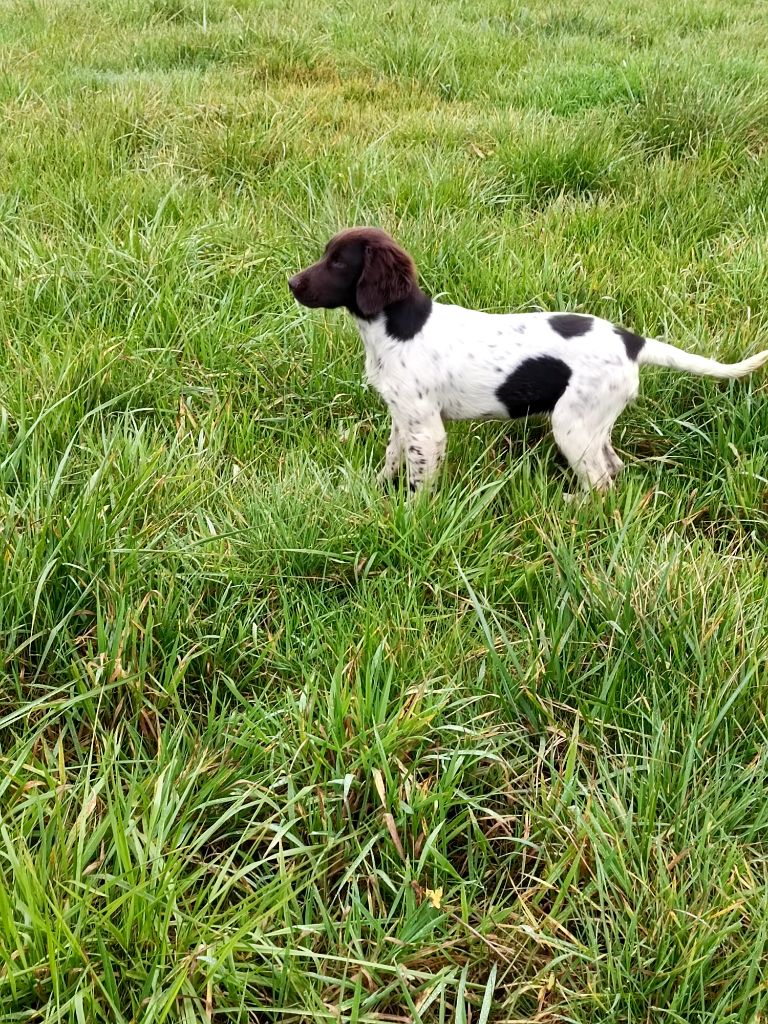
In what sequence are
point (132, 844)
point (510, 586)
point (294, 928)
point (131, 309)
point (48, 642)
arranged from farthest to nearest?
point (131, 309) < point (510, 586) < point (48, 642) < point (132, 844) < point (294, 928)

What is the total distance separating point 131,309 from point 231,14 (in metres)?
4.87

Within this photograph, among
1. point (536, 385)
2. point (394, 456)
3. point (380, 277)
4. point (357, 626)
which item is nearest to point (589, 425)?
point (536, 385)

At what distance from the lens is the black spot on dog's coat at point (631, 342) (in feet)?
9.26

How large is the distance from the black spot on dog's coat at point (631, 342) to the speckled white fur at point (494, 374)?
0.01m

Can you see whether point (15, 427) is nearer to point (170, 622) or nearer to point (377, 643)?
point (170, 622)

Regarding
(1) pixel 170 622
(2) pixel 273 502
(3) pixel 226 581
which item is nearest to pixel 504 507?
(2) pixel 273 502

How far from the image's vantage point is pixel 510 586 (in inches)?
89.4

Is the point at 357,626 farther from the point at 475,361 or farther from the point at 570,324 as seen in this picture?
the point at 570,324

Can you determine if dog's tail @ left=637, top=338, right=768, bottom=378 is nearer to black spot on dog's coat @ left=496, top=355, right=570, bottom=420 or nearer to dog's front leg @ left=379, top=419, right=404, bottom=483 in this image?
black spot on dog's coat @ left=496, top=355, right=570, bottom=420

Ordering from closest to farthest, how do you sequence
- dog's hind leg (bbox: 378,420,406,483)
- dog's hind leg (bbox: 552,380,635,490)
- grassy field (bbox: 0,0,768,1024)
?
grassy field (bbox: 0,0,768,1024)
dog's hind leg (bbox: 552,380,635,490)
dog's hind leg (bbox: 378,420,406,483)

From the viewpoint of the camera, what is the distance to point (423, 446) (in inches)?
111

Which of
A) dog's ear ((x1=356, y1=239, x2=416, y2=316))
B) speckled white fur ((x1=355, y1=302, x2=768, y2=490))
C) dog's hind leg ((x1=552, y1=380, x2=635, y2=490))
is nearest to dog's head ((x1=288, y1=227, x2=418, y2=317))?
dog's ear ((x1=356, y1=239, x2=416, y2=316))

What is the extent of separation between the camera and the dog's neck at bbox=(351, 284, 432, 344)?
2.88 meters

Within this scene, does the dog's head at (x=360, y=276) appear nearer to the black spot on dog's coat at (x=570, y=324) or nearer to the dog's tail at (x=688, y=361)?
the black spot on dog's coat at (x=570, y=324)
